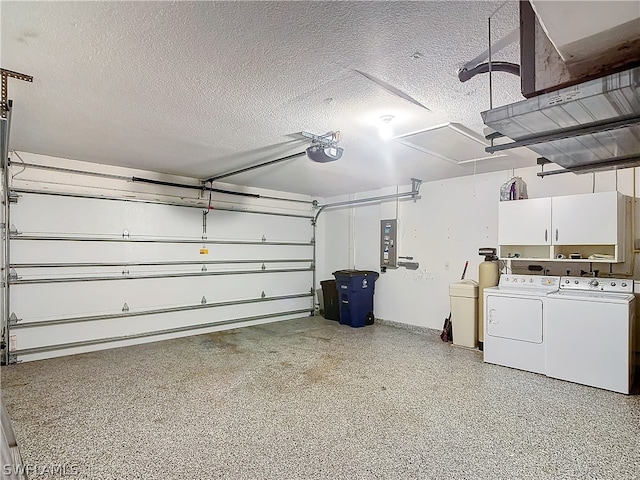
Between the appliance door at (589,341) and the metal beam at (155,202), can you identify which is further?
the metal beam at (155,202)

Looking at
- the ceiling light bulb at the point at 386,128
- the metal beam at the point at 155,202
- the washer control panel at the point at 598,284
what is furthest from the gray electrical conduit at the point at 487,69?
the metal beam at the point at 155,202

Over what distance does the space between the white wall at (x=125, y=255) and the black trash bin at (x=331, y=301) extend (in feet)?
2.83

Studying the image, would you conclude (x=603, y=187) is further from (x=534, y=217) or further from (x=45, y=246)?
(x=45, y=246)

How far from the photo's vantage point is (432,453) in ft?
7.71

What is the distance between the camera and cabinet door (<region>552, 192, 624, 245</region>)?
3719 millimetres

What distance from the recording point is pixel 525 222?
4.37 m

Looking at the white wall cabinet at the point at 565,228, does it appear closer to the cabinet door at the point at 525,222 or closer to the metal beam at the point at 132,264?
the cabinet door at the point at 525,222

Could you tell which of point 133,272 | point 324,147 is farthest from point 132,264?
point 324,147

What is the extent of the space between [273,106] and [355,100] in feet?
2.19

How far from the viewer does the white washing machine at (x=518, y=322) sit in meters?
3.92

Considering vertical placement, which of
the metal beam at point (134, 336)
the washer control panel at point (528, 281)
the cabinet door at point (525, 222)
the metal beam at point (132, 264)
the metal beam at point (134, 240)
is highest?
the cabinet door at point (525, 222)

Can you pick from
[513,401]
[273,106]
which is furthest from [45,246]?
[513,401]

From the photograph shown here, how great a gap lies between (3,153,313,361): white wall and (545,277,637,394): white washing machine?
4.56m

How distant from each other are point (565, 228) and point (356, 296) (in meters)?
3.29
